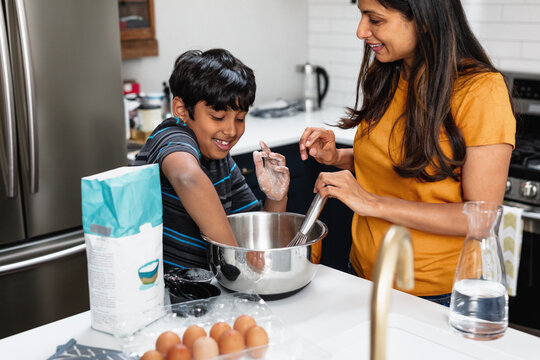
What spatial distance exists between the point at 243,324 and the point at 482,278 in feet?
1.52

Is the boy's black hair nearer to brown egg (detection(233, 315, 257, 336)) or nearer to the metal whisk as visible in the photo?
the metal whisk

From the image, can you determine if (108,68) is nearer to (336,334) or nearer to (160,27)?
(160,27)

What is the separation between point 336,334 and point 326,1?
9.74 feet

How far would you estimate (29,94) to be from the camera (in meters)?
2.22

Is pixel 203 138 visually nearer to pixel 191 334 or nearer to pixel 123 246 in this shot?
pixel 123 246

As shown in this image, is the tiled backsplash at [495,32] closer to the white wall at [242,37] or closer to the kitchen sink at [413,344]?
the white wall at [242,37]

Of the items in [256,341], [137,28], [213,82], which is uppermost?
[137,28]

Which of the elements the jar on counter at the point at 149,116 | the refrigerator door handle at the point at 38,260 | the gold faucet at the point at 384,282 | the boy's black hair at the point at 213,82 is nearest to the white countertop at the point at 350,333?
the gold faucet at the point at 384,282

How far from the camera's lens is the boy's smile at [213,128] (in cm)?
164

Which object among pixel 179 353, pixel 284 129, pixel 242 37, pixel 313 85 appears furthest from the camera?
pixel 313 85

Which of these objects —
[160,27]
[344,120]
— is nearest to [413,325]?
[344,120]

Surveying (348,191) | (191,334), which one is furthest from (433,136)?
(191,334)

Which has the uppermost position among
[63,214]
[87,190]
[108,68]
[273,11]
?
[273,11]

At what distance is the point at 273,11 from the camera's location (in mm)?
3809
